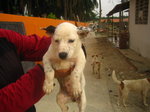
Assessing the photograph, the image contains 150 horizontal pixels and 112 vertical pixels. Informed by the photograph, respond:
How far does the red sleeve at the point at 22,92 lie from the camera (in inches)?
54.2

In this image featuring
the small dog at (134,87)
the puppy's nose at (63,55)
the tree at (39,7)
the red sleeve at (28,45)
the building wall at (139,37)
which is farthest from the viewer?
the tree at (39,7)

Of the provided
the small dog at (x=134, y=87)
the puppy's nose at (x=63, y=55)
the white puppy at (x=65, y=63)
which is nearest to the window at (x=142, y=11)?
the small dog at (x=134, y=87)

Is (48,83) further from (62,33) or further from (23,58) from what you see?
(23,58)

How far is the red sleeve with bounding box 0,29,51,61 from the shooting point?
196 centimetres

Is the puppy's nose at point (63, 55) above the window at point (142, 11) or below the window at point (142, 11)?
below

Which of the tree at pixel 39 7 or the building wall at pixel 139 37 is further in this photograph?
the tree at pixel 39 7

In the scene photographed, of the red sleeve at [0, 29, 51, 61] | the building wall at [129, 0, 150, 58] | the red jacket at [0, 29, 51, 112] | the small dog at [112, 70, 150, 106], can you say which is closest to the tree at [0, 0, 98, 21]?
the building wall at [129, 0, 150, 58]

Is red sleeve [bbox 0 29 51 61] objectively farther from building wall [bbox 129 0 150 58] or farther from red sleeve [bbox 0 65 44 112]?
building wall [bbox 129 0 150 58]

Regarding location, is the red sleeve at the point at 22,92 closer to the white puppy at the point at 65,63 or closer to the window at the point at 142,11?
the white puppy at the point at 65,63

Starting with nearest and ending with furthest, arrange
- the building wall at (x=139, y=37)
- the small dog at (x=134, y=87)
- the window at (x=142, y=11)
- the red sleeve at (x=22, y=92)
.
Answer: the red sleeve at (x=22, y=92)
the small dog at (x=134, y=87)
the building wall at (x=139, y=37)
the window at (x=142, y=11)

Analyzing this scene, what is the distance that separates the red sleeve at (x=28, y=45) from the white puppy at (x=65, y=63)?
0.34 m

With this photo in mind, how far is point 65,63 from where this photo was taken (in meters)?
1.74

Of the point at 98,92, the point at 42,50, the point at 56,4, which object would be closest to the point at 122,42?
the point at 98,92

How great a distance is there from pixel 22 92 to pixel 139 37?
30.4 feet
